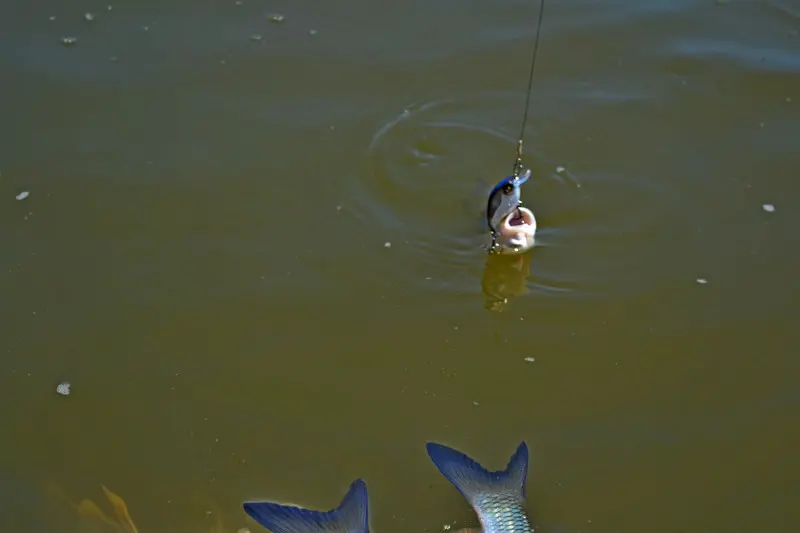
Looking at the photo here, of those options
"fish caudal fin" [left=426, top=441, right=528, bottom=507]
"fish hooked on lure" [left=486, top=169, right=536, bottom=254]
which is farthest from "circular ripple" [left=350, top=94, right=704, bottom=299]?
"fish caudal fin" [left=426, top=441, right=528, bottom=507]

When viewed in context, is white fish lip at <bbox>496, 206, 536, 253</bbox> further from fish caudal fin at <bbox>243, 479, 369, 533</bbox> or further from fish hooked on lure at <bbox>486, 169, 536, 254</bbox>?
fish caudal fin at <bbox>243, 479, 369, 533</bbox>

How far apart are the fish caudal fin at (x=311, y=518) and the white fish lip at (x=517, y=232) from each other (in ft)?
6.16

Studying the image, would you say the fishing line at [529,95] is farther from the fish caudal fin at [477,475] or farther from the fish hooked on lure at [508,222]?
the fish caudal fin at [477,475]

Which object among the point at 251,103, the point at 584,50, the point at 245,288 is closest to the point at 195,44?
the point at 251,103

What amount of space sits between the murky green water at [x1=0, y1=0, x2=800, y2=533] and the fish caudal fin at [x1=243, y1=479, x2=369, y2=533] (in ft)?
1.24

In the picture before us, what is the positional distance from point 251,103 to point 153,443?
264 cm

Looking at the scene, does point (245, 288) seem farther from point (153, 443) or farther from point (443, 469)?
point (443, 469)

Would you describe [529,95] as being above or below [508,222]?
above

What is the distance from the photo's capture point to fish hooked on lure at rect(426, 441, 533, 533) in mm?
3658

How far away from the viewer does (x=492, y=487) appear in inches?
149

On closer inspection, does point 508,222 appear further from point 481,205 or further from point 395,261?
point 395,261

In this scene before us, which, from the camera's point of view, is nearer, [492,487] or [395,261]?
[492,487]

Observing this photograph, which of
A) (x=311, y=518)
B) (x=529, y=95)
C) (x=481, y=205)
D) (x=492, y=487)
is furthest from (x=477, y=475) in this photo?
(x=529, y=95)

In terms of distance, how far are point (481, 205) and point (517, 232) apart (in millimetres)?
500
